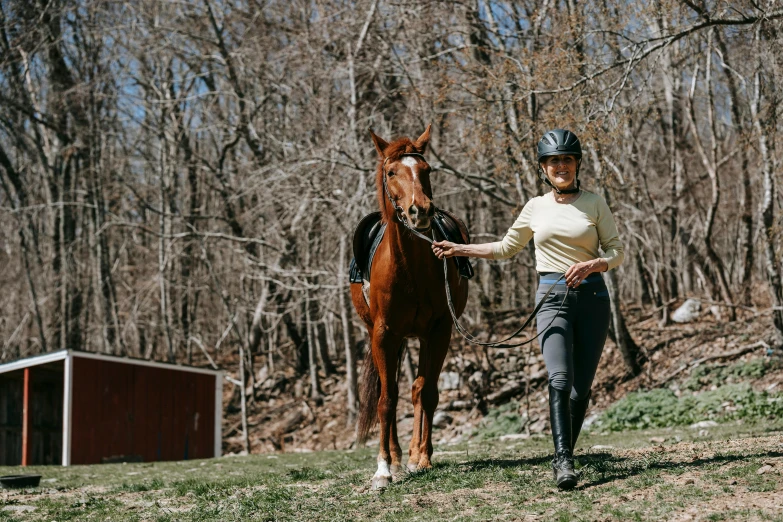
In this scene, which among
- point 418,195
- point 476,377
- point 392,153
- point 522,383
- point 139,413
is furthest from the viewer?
point 476,377

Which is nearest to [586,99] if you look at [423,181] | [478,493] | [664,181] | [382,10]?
[423,181]

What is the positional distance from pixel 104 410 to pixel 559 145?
42.8 feet

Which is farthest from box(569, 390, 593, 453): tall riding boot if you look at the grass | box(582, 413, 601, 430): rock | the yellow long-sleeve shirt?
box(582, 413, 601, 430): rock

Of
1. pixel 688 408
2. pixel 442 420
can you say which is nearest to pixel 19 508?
pixel 688 408

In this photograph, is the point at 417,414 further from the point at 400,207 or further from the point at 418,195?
the point at 418,195

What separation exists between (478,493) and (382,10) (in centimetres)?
1328

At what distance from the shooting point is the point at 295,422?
68.4 feet

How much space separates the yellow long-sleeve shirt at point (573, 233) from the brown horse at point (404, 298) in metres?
0.78

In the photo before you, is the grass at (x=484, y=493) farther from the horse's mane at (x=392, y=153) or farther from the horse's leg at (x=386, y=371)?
the horse's mane at (x=392, y=153)

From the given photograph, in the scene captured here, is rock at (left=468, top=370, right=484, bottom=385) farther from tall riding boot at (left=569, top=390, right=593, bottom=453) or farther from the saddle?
tall riding boot at (left=569, top=390, right=593, bottom=453)

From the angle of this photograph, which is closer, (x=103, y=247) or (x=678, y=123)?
(x=678, y=123)

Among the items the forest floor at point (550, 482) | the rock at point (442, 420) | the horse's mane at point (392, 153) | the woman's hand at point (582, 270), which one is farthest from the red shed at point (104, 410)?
the woman's hand at point (582, 270)

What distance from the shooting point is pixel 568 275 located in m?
4.88

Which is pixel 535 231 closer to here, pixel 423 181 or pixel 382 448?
pixel 423 181
